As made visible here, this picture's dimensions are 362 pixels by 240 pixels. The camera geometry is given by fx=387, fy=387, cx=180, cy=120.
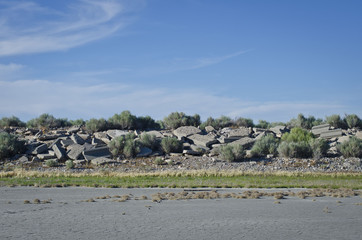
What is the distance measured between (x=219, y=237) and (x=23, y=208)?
722 cm

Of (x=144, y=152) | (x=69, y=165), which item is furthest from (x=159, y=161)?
(x=69, y=165)

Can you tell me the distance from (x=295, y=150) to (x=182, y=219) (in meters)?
19.5

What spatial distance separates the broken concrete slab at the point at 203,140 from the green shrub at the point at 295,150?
599 cm

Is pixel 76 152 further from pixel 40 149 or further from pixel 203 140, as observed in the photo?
pixel 203 140

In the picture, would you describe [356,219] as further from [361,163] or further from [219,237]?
[361,163]

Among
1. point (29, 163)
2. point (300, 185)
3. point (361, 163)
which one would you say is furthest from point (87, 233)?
point (361, 163)

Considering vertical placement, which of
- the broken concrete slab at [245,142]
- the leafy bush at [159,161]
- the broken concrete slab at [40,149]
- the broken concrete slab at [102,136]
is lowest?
the leafy bush at [159,161]

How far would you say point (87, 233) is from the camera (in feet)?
31.2

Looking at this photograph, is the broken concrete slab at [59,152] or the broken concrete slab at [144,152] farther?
the broken concrete slab at [144,152]

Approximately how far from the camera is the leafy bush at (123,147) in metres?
29.6

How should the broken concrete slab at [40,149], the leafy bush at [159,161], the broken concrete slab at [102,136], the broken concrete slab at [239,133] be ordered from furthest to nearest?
1. the broken concrete slab at [239,133]
2. the broken concrete slab at [102,136]
3. the broken concrete slab at [40,149]
4. the leafy bush at [159,161]

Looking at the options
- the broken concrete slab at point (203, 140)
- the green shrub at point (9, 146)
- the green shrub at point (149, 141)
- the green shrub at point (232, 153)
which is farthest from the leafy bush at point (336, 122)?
the green shrub at point (9, 146)

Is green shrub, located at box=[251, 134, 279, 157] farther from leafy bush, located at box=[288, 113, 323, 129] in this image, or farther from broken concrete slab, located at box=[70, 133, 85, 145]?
broken concrete slab, located at box=[70, 133, 85, 145]

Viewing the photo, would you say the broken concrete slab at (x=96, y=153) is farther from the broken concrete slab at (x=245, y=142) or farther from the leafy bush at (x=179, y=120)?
the leafy bush at (x=179, y=120)
